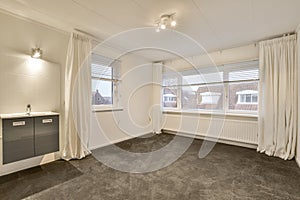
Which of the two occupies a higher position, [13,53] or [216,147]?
[13,53]

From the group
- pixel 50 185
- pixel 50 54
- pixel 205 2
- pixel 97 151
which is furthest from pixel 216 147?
pixel 50 54

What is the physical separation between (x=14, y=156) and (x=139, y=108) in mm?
2926

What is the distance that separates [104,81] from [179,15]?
2.13 metres

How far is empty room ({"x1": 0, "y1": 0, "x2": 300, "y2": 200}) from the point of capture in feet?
6.32

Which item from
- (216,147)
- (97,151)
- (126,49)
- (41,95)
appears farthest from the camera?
(126,49)

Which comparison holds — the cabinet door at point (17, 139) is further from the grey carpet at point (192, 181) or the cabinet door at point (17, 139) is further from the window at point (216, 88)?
the window at point (216, 88)

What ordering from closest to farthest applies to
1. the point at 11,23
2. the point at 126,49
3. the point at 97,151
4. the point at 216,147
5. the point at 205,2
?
1. the point at 205,2
2. the point at 11,23
3. the point at 97,151
4. the point at 216,147
5. the point at 126,49

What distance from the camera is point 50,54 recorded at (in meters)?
2.57

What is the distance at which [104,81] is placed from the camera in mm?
3500

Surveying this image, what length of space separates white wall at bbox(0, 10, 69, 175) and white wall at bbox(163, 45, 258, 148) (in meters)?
3.02

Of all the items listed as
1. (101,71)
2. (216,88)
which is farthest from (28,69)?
(216,88)

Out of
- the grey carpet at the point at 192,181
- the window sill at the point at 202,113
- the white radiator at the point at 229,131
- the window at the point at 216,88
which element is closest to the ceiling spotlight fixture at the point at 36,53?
the grey carpet at the point at 192,181

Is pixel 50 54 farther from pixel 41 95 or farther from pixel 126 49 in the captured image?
pixel 126 49

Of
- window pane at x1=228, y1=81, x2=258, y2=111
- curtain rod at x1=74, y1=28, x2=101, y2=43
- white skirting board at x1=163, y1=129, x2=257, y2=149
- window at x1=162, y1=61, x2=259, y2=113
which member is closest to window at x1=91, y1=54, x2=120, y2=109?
curtain rod at x1=74, y1=28, x2=101, y2=43
